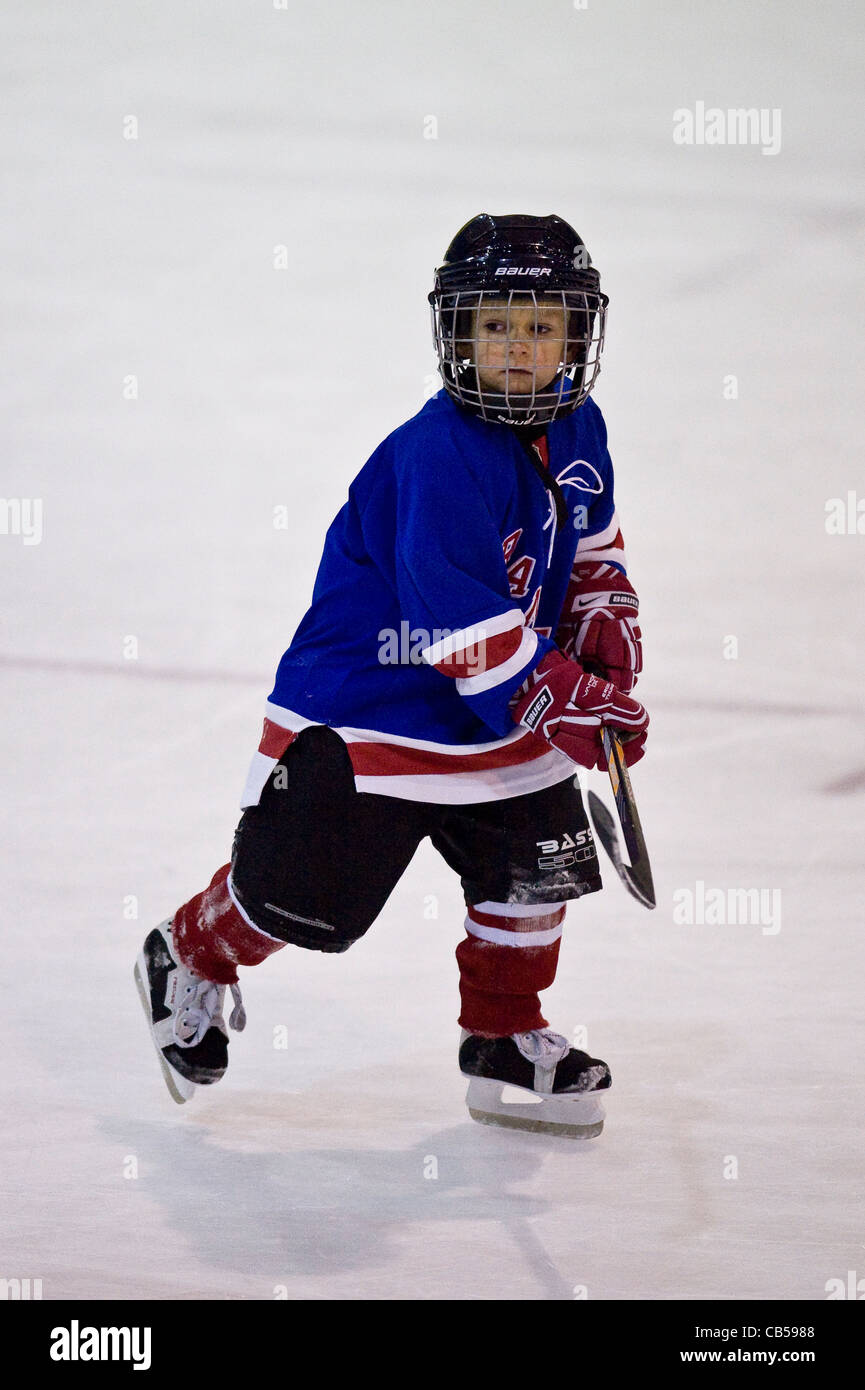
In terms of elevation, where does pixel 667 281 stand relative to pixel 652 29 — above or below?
below

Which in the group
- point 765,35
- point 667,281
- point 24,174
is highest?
point 765,35

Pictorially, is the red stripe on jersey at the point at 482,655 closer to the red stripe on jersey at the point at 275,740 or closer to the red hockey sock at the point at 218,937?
the red stripe on jersey at the point at 275,740

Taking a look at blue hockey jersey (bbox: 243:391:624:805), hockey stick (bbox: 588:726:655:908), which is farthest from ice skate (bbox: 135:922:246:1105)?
hockey stick (bbox: 588:726:655:908)

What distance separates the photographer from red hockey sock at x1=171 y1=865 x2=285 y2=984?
75.4 inches

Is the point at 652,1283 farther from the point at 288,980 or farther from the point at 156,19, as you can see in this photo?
the point at 156,19

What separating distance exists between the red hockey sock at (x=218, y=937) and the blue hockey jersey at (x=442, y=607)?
5.8 inches

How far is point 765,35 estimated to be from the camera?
479 cm

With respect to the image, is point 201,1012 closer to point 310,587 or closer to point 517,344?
point 517,344

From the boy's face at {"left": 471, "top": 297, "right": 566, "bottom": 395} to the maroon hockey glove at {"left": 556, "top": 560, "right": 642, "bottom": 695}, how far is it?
30cm

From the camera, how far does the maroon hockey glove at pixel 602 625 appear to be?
77.5 inches

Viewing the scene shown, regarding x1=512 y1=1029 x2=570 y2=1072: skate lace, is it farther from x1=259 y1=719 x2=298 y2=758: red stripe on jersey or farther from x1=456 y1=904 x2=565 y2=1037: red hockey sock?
x1=259 y1=719 x2=298 y2=758: red stripe on jersey

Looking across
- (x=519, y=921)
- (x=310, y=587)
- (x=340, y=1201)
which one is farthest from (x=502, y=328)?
(x=310, y=587)

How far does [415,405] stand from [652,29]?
1456 millimetres

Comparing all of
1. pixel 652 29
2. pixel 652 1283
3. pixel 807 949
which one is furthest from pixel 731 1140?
pixel 652 29
